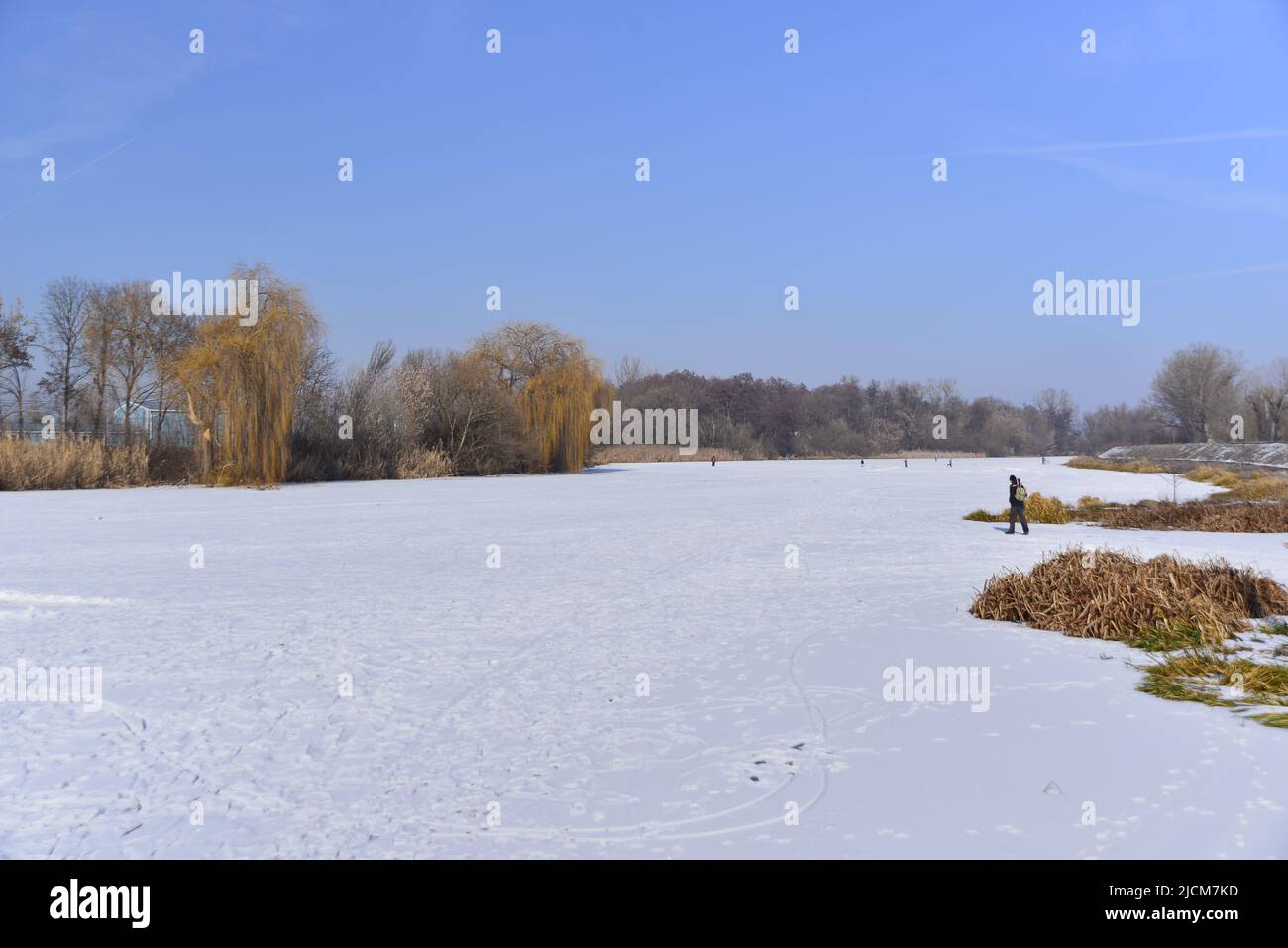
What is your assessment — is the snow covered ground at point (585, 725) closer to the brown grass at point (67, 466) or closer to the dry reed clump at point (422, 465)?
the brown grass at point (67, 466)

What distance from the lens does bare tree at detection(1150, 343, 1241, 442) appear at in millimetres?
55594

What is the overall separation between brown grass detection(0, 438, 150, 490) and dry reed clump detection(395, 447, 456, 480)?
8.88 metres

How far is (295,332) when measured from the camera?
29031 millimetres

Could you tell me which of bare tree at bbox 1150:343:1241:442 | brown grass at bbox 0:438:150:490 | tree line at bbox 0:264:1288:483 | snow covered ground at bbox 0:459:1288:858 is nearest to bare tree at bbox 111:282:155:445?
tree line at bbox 0:264:1288:483

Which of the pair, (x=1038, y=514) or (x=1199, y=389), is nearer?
(x=1038, y=514)

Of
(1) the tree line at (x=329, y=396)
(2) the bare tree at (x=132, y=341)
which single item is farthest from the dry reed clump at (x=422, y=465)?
(2) the bare tree at (x=132, y=341)

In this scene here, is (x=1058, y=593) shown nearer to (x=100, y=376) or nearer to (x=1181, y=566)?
(x=1181, y=566)

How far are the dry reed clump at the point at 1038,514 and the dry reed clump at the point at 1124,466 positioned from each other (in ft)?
62.1

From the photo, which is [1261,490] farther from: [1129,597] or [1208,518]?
[1129,597]

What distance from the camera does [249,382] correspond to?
28.3 m

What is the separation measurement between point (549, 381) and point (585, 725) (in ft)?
119

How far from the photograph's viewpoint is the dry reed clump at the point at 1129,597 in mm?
7098

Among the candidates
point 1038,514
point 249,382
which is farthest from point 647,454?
point 1038,514
